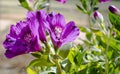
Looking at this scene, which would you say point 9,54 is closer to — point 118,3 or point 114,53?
point 114,53

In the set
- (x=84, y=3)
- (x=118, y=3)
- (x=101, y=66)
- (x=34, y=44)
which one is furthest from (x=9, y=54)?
(x=118, y=3)

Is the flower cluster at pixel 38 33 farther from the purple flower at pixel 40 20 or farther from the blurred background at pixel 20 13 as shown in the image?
the blurred background at pixel 20 13

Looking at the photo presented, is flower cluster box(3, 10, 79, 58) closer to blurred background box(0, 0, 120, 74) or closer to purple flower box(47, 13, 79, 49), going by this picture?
purple flower box(47, 13, 79, 49)

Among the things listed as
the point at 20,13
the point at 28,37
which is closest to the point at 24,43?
the point at 28,37

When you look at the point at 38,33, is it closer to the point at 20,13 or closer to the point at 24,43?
the point at 24,43

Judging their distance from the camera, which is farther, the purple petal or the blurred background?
the blurred background

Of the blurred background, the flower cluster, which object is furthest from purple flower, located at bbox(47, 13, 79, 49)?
A: the blurred background

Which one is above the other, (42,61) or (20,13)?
(42,61)

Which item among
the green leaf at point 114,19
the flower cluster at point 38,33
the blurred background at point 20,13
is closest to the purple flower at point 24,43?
the flower cluster at point 38,33

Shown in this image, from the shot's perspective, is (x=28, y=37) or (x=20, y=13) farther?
(x=20, y=13)
